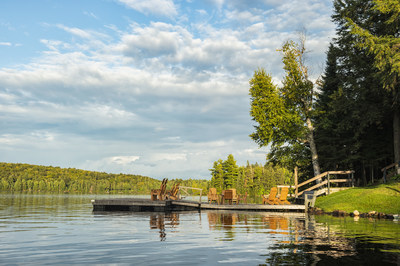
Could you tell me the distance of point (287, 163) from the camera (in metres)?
35.9

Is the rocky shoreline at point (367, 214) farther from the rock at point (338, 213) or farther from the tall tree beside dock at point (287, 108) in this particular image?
the tall tree beside dock at point (287, 108)

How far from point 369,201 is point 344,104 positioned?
10209 mm

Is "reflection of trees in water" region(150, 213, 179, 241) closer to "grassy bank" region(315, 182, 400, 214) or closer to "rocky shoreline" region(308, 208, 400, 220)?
"rocky shoreline" region(308, 208, 400, 220)

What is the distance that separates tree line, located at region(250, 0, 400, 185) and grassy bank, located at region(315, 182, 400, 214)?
17.7 feet

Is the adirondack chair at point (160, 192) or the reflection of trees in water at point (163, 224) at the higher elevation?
the adirondack chair at point (160, 192)

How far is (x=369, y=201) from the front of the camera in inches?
853

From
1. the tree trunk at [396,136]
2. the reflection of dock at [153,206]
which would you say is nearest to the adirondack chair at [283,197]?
the reflection of dock at [153,206]

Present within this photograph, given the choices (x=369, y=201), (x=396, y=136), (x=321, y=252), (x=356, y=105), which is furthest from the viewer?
(x=356, y=105)

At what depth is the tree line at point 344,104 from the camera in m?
26.2

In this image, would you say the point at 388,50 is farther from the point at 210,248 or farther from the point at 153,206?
the point at 153,206

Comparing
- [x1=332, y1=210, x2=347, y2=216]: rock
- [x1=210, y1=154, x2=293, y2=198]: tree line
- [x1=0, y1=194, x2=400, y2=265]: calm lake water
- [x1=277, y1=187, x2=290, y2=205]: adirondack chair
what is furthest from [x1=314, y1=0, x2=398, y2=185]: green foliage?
[x1=210, y1=154, x2=293, y2=198]: tree line

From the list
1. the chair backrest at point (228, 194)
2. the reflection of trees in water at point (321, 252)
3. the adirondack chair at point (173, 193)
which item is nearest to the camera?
the reflection of trees in water at point (321, 252)

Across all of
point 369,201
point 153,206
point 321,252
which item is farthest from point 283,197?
point 321,252

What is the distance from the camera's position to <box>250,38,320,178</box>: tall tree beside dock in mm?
33656
